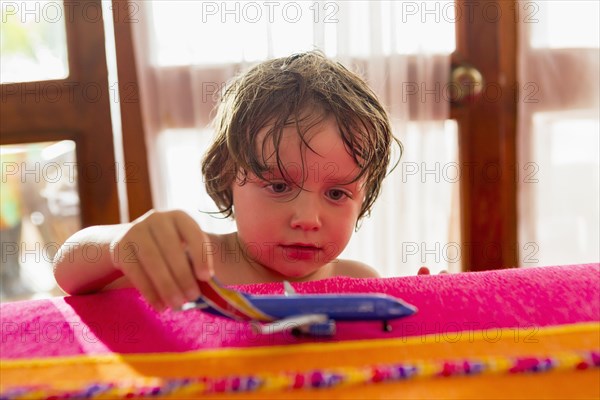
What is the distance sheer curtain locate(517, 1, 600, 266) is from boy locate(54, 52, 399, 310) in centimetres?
88

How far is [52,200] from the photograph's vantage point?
1.80 m

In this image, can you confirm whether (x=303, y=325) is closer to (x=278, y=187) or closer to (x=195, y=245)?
(x=195, y=245)

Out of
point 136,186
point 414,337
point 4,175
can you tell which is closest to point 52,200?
point 4,175

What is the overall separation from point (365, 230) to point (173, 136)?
614mm

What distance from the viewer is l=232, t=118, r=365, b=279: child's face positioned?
83cm

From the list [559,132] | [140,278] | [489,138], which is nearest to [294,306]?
[140,278]

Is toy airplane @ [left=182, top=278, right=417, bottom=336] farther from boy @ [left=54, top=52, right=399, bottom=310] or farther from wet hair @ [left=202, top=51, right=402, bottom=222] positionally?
wet hair @ [left=202, top=51, right=402, bottom=222]

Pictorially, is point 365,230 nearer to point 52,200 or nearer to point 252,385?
point 52,200

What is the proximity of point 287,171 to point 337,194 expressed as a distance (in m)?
0.10

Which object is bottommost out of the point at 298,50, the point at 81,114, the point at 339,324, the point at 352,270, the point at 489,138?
Answer: the point at 352,270

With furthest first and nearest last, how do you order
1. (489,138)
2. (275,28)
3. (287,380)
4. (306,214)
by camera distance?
(489,138)
(275,28)
(306,214)
(287,380)

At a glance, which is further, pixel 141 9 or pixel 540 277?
pixel 141 9

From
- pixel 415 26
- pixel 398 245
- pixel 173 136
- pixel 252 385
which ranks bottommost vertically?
pixel 398 245

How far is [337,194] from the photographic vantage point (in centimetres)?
88
